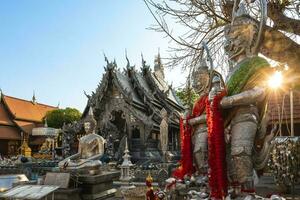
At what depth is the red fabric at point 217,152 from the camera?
10.9 feet

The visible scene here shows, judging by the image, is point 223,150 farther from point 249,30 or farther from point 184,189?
point 249,30

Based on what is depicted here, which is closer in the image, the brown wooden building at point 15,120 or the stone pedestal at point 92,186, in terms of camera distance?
the stone pedestal at point 92,186

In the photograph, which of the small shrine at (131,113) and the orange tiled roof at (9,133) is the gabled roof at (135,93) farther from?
the orange tiled roof at (9,133)

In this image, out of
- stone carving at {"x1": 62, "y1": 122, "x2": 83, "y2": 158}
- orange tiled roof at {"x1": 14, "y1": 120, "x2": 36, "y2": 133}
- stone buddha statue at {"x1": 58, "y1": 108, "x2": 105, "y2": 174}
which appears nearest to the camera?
stone buddha statue at {"x1": 58, "y1": 108, "x2": 105, "y2": 174}

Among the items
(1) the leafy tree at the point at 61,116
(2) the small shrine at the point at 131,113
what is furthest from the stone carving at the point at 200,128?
(1) the leafy tree at the point at 61,116

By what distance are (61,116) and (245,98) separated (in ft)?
113

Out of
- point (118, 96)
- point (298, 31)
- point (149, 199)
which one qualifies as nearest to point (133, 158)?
point (118, 96)

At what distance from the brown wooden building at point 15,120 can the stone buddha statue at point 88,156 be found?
25366 millimetres

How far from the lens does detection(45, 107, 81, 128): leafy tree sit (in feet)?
118

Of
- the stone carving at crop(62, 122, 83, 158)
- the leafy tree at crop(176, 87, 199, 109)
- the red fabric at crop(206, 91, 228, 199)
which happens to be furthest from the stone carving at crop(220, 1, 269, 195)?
the stone carving at crop(62, 122, 83, 158)

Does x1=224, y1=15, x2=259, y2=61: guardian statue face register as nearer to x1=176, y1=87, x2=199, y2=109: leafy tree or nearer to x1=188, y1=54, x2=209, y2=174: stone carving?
x1=188, y1=54, x2=209, y2=174: stone carving

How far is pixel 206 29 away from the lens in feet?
29.1

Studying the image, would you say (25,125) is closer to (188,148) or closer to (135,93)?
(135,93)

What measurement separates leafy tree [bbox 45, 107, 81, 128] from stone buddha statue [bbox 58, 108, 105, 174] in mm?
27812
